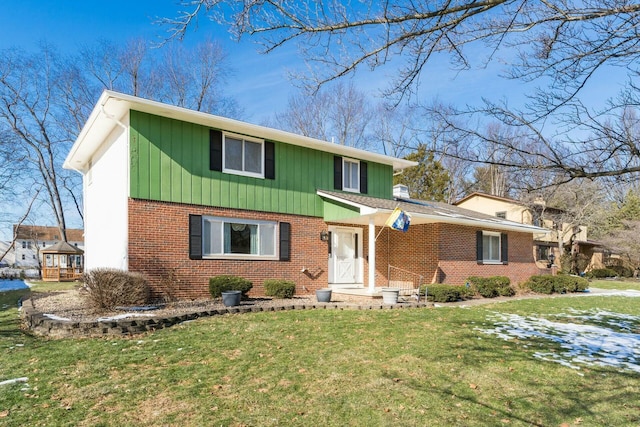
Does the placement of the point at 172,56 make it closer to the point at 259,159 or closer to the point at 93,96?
the point at 93,96

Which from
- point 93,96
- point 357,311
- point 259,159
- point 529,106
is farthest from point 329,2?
point 93,96

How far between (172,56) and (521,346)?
2775cm

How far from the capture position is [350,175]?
15.4 metres

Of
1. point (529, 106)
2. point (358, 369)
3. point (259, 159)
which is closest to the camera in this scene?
point (529, 106)

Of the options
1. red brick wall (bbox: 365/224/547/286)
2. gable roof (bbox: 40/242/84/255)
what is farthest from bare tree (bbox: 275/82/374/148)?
gable roof (bbox: 40/242/84/255)

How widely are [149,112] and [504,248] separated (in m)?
14.5

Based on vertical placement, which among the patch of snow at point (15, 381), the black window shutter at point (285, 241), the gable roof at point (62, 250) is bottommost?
the patch of snow at point (15, 381)

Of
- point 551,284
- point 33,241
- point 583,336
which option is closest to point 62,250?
point 551,284

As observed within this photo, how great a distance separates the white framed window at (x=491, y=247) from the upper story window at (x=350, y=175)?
5439 mm

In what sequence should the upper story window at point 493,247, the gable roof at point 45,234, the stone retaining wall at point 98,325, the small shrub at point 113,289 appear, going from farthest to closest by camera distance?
1. the gable roof at point 45,234
2. the upper story window at point 493,247
3. the small shrub at point 113,289
4. the stone retaining wall at point 98,325

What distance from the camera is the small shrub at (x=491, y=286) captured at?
1459 centimetres

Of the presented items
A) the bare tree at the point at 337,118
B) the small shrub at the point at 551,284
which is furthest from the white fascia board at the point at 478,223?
the bare tree at the point at 337,118

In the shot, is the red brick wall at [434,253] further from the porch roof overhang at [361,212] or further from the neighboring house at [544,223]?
the neighboring house at [544,223]

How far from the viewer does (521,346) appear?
7020mm
